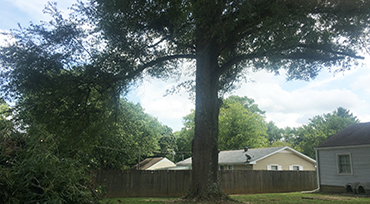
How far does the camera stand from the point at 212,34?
10.2 metres

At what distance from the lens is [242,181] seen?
18.6 m

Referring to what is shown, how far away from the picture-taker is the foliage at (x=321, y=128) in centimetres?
4506

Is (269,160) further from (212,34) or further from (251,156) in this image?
(212,34)

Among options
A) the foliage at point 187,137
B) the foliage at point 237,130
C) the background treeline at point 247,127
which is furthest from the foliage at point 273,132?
the foliage at point 237,130

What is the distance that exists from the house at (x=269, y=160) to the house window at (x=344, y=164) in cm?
764

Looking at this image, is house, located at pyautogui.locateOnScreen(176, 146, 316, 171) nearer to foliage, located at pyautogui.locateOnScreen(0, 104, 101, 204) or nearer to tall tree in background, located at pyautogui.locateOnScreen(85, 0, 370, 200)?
tall tree in background, located at pyautogui.locateOnScreen(85, 0, 370, 200)

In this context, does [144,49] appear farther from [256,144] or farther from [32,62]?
[256,144]

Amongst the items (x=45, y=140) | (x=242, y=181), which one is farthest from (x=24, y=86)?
(x=242, y=181)

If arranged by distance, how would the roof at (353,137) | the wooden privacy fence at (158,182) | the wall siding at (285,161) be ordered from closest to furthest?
the roof at (353,137), the wooden privacy fence at (158,182), the wall siding at (285,161)

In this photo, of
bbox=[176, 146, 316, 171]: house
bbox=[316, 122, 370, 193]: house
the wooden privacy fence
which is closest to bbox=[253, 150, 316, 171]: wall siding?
bbox=[176, 146, 316, 171]: house

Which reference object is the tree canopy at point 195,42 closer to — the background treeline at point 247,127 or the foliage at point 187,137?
the background treeline at point 247,127

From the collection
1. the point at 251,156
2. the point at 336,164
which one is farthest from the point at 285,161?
the point at 336,164

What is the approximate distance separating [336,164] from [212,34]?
1203cm

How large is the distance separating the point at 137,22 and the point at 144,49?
163cm
